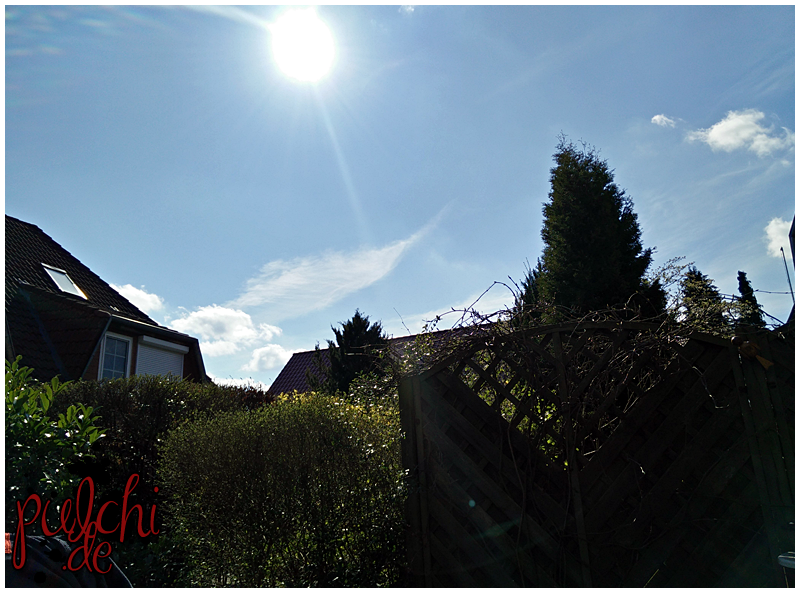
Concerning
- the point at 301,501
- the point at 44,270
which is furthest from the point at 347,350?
the point at 301,501

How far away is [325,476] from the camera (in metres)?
3.47

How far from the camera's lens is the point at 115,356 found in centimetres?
1278

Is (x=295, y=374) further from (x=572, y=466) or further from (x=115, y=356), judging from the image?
(x=572, y=466)

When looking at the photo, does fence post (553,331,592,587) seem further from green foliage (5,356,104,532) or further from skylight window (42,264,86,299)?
skylight window (42,264,86,299)

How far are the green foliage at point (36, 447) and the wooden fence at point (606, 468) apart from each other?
92.7 inches

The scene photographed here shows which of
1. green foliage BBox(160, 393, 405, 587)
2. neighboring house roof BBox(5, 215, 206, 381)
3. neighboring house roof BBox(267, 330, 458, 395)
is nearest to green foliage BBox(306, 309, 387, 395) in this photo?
neighboring house roof BBox(5, 215, 206, 381)

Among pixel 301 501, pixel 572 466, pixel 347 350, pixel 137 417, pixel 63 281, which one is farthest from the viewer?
pixel 347 350

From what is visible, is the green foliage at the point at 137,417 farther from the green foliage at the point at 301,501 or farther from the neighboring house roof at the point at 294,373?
the neighboring house roof at the point at 294,373

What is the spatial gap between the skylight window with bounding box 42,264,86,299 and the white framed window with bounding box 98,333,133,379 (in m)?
2.08

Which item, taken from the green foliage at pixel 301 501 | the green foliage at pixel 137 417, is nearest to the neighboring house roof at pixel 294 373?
the green foliage at pixel 137 417

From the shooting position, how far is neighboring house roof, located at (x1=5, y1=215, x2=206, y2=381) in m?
10.8

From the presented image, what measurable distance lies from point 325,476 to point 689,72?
4.69 m

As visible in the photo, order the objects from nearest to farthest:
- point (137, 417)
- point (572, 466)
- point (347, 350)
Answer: point (572, 466) → point (137, 417) → point (347, 350)

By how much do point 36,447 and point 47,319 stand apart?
418 inches
